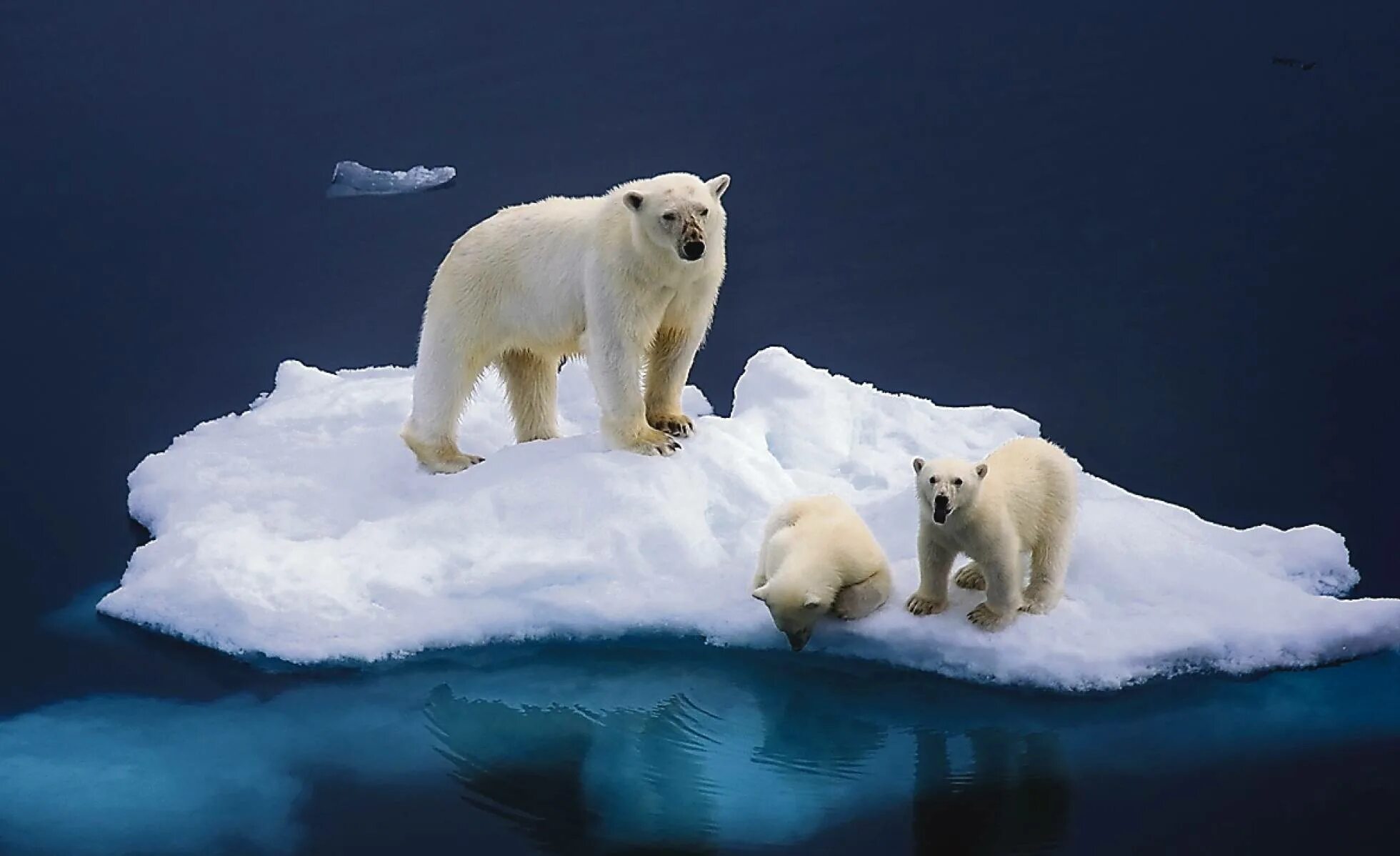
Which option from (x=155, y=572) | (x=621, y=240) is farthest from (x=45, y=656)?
(x=621, y=240)

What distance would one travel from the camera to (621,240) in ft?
22.2

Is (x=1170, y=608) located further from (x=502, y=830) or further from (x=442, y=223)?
(x=442, y=223)

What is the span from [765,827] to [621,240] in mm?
2495

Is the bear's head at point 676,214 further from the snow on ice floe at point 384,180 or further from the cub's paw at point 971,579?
the snow on ice floe at point 384,180

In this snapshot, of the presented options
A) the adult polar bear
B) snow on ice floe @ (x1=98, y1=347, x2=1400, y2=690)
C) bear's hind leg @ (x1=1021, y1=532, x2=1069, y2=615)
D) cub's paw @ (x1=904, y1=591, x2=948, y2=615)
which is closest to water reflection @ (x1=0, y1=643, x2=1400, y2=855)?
snow on ice floe @ (x1=98, y1=347, x2=1400, y2=690)

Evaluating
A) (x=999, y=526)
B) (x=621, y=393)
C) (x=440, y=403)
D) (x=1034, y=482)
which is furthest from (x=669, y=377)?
(x=999, y=526)

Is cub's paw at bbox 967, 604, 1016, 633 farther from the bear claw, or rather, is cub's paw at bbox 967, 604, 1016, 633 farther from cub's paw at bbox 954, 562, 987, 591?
the bear claw

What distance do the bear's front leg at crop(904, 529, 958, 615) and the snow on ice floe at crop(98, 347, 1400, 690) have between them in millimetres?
54

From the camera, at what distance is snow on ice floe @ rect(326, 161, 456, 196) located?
405 inches

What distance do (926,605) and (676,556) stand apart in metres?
1.05

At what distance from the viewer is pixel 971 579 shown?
6145 millimetres

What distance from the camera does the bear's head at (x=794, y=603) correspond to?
5.82 metres

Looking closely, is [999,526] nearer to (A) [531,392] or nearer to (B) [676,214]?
(B) [676,214]

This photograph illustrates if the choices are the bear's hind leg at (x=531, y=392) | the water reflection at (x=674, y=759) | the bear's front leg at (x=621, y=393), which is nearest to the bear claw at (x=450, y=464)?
the bear's hind leg at (x=531, y=392)
